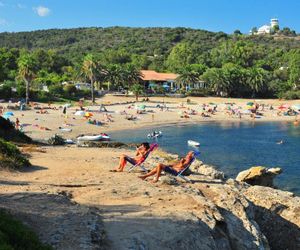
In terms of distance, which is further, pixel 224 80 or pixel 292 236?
pixel 224 80

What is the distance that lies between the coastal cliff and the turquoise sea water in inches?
503

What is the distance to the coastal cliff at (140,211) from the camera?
8.49 metres

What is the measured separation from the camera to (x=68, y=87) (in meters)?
76.4

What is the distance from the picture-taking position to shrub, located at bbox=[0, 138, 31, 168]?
614 inches

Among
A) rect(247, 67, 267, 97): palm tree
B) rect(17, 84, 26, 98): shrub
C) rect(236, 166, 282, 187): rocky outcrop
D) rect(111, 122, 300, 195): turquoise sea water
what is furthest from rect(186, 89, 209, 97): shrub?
rect(236, 166, 282, 187): rocky outcrop

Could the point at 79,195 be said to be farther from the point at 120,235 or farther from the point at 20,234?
the point at 20,234

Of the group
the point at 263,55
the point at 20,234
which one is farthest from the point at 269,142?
the point at 263,55

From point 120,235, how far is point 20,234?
6.68ft

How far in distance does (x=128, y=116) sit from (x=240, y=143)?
19.0m

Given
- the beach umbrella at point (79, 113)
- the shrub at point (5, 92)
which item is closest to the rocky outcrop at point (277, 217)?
the beach umbrella at point (79, 113)

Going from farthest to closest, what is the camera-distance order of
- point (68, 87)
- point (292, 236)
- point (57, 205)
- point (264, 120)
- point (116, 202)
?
point (68, 87) → point (264, 120) → point (292, 236) → point (116, 202) → point (57, 205)

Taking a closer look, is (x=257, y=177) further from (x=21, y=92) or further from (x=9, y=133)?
(x=21, y=92)

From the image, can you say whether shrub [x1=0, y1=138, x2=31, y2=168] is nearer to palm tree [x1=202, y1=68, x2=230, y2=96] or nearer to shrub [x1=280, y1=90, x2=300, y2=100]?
palm tree [x1=202, y1=68, x2=230, y2=96]

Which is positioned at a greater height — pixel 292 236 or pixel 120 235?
pixel 120 235
